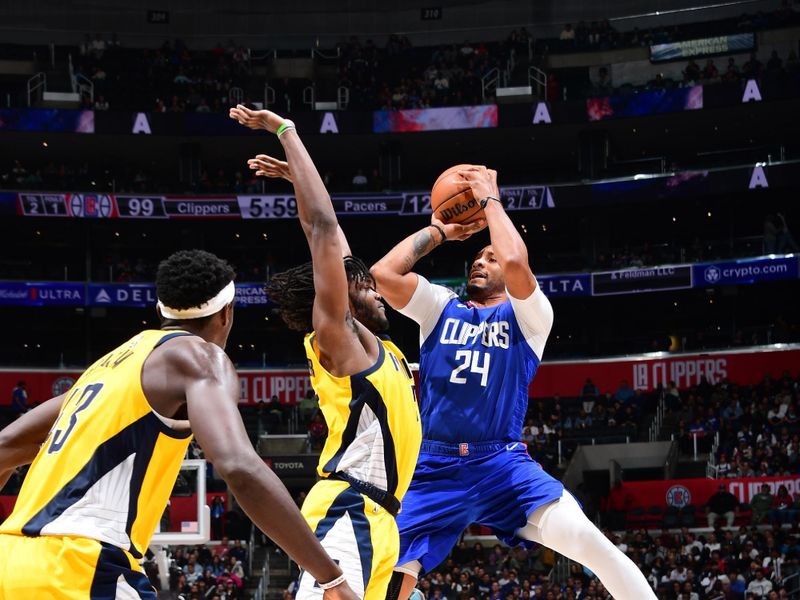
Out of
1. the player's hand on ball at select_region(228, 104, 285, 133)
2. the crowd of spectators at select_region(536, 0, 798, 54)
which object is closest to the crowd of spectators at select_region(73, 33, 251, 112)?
the crowd of spectators at select_region(536, 0, 798, 54)

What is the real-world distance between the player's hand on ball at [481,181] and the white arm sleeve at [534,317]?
679 mm

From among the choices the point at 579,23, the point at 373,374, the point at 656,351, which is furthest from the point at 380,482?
the point at 579,23

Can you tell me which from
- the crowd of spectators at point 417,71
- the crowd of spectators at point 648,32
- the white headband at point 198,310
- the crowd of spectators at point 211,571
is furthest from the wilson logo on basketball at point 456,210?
the crowd of spectators at point 648,32

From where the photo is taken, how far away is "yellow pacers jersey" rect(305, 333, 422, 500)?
5102mm

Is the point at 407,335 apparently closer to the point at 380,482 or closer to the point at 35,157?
the point at 35,157

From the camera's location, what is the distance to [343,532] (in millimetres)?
4965

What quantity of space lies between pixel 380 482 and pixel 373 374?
19.0 inches

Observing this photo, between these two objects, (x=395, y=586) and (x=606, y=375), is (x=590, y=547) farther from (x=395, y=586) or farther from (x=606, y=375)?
(x=606, y=375)

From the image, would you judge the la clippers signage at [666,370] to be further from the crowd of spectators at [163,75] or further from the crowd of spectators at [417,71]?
the crowd of spectators at [163,75]

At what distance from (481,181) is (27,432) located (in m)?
3.82

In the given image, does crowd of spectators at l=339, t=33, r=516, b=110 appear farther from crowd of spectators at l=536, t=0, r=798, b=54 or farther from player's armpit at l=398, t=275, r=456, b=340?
player's armpit at l=398, t=275, r=456, b=340

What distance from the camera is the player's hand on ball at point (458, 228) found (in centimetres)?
724

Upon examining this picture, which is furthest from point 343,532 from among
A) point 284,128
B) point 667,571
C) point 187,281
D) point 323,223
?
point 667,571

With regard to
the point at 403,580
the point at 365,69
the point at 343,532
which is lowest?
the point at 403,580
